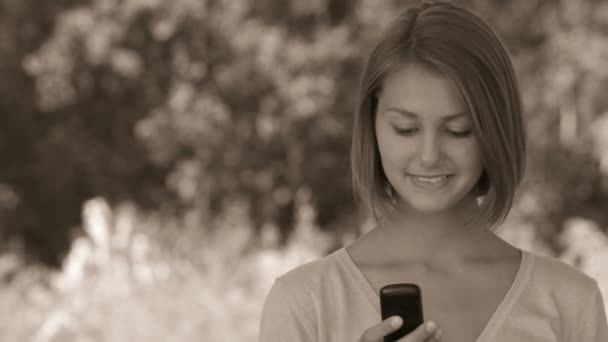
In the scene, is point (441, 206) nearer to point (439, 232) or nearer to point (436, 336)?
point (439, 232)

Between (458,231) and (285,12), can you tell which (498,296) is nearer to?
(458,231)

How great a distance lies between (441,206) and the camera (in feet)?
5.63

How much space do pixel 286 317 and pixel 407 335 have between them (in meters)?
0.30

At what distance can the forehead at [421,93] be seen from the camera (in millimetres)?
1647

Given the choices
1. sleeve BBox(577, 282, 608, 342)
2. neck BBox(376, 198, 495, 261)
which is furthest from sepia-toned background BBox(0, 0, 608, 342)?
sleeve BBox(577, 282, 608, 342)

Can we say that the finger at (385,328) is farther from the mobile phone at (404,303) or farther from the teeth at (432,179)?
the teeth at (432,179)

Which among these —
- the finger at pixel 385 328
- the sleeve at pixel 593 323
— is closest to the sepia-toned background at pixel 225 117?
the sleeve at pixel 593 323

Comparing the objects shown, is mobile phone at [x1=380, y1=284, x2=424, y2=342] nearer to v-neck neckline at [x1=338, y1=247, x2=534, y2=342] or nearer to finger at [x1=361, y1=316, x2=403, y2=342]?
finger at [x1=361, y1=316, x2=403, y2=342]

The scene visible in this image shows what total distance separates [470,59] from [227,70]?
999 cm

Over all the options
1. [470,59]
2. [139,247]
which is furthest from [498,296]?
[139,247]

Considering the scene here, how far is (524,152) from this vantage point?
176 centimetres

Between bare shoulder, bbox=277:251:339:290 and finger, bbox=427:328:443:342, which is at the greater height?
bare shoulder, bbox=277:251:339:290

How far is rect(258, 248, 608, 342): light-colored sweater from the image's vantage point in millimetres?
1670

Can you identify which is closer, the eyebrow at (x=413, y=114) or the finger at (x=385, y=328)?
the finger at (x=385, y=328)
